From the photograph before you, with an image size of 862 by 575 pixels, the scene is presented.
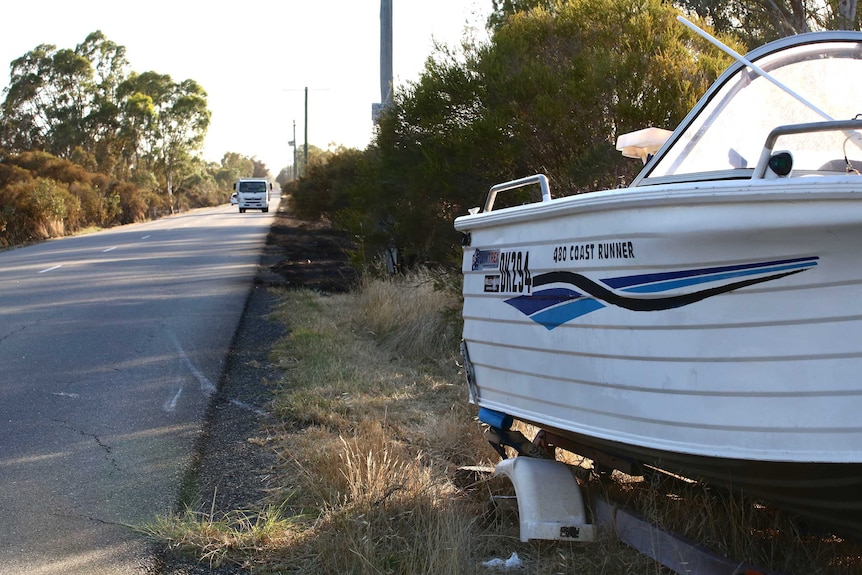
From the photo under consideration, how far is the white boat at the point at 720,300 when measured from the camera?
3.04m

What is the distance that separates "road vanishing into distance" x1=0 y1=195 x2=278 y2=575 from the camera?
450 cm

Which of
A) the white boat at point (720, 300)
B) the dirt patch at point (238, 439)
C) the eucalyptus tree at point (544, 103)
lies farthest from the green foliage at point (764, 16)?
the white boat at point (720, 300)

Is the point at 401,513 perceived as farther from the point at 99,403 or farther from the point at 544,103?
the point at 544,103

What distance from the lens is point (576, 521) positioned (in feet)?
13.9

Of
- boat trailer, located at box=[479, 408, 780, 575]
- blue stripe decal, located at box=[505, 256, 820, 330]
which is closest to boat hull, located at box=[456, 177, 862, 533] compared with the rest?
blue stripe decal, located at box=[505, 256, 820, 330]

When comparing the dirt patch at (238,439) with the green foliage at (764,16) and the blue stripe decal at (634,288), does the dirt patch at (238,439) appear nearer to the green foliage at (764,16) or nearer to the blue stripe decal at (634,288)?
the blue stripe decal at (634,288)

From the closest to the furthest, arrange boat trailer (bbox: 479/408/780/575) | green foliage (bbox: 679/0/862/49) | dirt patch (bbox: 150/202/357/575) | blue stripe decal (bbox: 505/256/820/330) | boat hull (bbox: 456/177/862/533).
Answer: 1. boat hull (bbox: 456/177/862/533)
2. blue stripe decal (bbox: 505/256/820/330)
3. boat trailer (bbox: 479/408/780/575)
4. dirt patch (bbox: 150/202/357/575)
5. green foliage (bbox: 679/0/862/49)

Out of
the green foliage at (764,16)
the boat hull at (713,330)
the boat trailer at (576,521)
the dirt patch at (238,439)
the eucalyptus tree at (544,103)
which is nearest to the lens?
the boat hull at (713,330)

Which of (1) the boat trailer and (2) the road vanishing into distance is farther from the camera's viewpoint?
(2) the road vanishing into distance

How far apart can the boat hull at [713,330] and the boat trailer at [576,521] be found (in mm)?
303

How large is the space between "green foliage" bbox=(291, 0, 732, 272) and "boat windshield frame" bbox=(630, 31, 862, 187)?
3576 millimetres

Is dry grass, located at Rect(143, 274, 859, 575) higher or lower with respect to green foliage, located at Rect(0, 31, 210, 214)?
lower

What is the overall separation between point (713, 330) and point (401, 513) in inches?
78.3

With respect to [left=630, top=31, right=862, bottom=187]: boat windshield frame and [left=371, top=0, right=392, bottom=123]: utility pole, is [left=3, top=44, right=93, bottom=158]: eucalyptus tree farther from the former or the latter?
[left=630, top=31, right=862, bottom=187]: boat windshield frame
